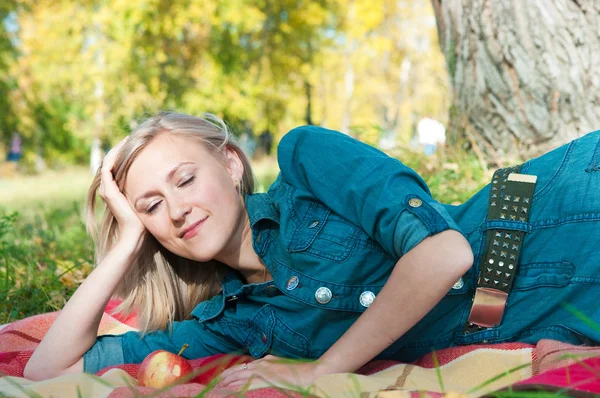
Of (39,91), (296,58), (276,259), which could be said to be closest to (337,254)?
(276,259)

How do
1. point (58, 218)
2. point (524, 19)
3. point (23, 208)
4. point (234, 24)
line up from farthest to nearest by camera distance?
1. point (234, 24)
2. point (23, 208)
3. point (58, 218)
4. point (524, 19)

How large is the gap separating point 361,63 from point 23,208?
15.0 metres

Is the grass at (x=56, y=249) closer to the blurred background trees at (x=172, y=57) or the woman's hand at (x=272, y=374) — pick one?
the woman's hand at (x=272, y=374)

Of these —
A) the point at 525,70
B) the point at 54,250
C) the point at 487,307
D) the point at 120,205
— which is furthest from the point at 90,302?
the point at 525,70

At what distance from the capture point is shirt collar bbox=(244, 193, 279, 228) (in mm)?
2585

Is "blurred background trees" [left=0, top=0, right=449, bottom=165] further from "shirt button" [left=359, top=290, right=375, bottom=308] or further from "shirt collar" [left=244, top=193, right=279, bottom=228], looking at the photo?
"shirt button" [left=359, top=290, right=375, bottom=308]

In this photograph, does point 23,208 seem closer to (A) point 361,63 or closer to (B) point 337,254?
(B) point 337,254

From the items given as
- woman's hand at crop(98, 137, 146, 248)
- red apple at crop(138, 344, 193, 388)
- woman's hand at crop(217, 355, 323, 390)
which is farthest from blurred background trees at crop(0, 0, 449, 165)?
woman's hand at crop(217, 355, 323, 390)

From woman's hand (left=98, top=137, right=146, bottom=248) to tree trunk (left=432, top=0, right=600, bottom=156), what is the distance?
2.78m

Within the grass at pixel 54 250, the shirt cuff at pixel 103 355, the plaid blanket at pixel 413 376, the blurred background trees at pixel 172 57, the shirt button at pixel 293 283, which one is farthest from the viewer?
the blurred background trees at pixel 172 57

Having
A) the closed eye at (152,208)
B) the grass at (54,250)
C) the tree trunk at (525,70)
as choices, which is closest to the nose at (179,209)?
the closed eye at (152,208)

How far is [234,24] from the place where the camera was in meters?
16.0

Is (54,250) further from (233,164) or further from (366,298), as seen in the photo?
(366,298)

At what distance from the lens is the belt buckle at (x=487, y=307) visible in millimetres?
2344
